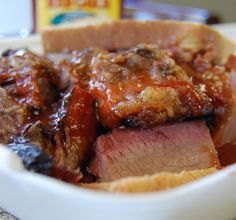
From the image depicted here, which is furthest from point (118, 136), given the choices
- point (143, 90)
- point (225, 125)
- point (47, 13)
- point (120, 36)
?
point (47, 13)

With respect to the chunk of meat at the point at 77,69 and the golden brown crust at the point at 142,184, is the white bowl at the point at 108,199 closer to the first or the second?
the golden brown crust at the point at 142,184

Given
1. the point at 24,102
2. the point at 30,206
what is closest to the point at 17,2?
the point at 24,102

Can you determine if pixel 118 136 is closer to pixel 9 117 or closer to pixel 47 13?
pixel 9 117

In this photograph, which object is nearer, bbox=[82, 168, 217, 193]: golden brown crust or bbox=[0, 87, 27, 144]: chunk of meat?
bbox=[82, 168, 217, 193]: golden brown crust

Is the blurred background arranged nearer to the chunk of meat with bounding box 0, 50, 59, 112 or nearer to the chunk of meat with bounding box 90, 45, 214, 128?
the chunk of meat with bounding box 0, 50, 59, 112

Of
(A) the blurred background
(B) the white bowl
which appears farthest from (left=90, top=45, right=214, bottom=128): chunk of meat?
(A) the blurred background

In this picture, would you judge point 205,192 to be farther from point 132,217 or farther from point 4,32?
point 4,32

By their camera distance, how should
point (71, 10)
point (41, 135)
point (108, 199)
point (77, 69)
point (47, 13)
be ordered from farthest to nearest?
point (71, 10) < point (47, 13) < point (77, 69) < point (41, 135) < point (108, 199)
